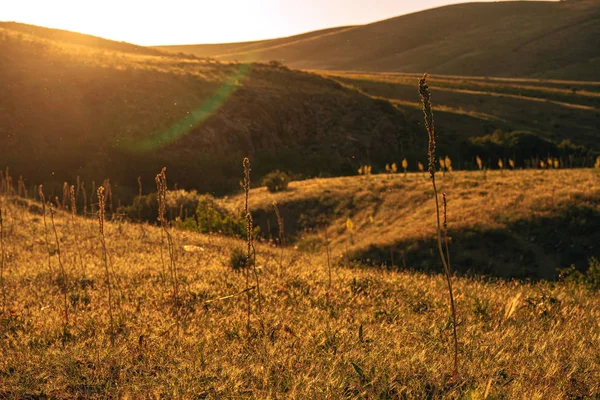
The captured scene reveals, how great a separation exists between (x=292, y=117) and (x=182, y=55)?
23.0m

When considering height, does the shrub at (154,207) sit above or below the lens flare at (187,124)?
below

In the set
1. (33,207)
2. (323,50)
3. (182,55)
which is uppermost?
(323,50)

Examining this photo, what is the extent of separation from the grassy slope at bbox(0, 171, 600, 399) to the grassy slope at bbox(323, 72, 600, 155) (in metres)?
37.1

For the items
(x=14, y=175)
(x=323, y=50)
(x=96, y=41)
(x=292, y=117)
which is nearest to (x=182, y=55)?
(x=96, y=41)

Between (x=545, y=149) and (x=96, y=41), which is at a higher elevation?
(x=96, y=41)

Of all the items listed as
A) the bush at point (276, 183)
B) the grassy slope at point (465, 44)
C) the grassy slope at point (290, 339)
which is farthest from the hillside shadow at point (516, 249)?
the grassy slope at point (465, 44)

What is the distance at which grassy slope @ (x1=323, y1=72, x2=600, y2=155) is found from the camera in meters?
47.8

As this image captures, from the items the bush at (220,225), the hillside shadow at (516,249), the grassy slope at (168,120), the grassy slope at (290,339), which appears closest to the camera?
the grassy slope at (290,339)

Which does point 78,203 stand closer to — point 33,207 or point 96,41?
point 33,207

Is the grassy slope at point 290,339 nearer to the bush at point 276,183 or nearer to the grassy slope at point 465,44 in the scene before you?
the bush at point 276,183

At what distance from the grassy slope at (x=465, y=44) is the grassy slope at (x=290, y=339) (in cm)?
9820

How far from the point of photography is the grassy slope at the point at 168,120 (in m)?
29.3

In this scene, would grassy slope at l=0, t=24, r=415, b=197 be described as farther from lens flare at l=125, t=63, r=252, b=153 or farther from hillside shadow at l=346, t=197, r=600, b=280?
hillside shadow at l=346, t=197, r=600, b=280

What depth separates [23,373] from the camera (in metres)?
3.87
